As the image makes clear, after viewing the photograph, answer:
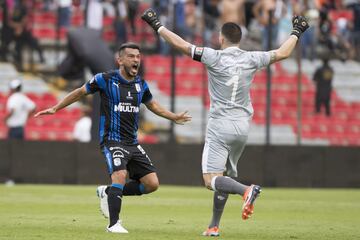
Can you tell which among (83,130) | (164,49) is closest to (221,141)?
(83,130)

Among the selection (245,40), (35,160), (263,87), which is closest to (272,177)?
(263,87)

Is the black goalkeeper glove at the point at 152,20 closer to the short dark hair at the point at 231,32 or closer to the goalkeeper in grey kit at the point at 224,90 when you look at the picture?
the goalkeeper in grey kit at the point at 224,90

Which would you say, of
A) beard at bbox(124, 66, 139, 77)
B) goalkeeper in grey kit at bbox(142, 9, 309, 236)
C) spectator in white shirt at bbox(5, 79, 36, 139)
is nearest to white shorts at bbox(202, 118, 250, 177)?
goalkeeper in grey kit at bbox(142, 9, 309, 236)

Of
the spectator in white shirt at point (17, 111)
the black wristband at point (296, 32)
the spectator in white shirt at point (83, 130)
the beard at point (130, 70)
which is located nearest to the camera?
the black wristband at point (296, 32)

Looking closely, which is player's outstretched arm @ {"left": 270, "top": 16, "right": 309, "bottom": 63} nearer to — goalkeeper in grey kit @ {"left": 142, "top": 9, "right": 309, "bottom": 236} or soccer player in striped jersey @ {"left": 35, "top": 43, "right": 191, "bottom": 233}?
goalkeeper in grey kit @ {"left": 142, "top": 9, "right": 309, "bottom": 236}

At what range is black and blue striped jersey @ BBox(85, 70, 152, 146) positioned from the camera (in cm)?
1143

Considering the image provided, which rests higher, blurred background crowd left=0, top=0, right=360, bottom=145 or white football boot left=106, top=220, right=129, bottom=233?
blurred background crowd left=0, top=0, right=360, bottom=145

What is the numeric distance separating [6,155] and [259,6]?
838 centimetres

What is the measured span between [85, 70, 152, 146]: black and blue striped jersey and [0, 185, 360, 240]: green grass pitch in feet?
3.48

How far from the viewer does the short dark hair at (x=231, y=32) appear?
1087 cm

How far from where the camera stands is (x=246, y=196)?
10.1 m

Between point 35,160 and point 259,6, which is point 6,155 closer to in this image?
point 35,160

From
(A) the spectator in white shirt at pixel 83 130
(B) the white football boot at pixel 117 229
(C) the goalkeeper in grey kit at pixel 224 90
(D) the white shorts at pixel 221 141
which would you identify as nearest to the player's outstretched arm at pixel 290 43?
(C) the goalkeeper in grey kit at pixel 224 90

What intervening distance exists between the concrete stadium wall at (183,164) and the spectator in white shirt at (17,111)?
28 centimetres
